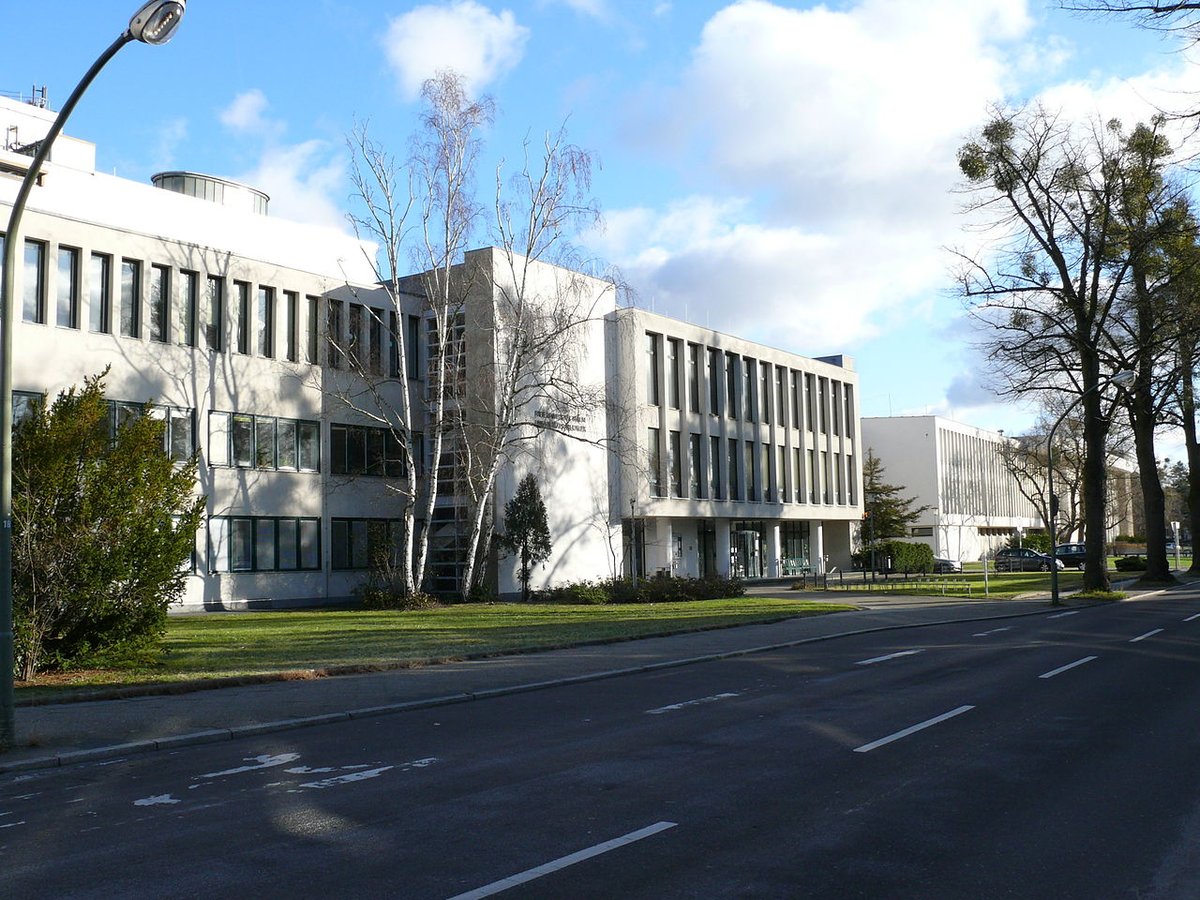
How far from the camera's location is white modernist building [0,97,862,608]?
32.7m

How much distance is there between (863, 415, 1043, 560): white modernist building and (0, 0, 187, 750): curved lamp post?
84.9m

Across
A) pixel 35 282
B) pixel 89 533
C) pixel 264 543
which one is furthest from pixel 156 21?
pixel 264 543

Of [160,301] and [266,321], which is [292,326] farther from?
[160,301]

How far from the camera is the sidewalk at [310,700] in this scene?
37.1ft

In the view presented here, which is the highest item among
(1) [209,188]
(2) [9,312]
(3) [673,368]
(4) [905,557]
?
(1) [209,188]

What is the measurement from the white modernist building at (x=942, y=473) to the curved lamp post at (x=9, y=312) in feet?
278

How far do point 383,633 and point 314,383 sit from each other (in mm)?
16341

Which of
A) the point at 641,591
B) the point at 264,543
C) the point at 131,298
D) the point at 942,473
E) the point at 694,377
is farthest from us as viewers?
the point at 942,473

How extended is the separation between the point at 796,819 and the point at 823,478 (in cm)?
5607

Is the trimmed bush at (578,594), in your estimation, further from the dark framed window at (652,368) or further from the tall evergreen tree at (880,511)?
the tall evergreen tree at (880,511)

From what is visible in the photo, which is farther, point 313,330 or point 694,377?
point 694,377

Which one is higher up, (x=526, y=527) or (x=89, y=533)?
(x=526, y=527)

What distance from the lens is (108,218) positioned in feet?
124

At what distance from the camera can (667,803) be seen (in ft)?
25.6
